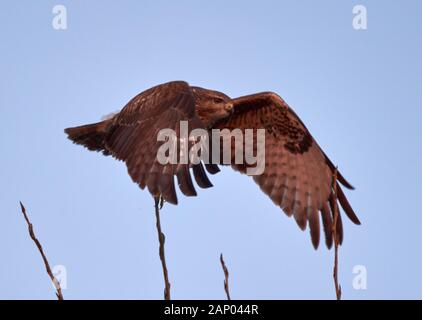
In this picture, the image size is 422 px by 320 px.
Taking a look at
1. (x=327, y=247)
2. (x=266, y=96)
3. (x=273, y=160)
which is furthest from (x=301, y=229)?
(x=266, y=96)

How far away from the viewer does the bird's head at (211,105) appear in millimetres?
7719

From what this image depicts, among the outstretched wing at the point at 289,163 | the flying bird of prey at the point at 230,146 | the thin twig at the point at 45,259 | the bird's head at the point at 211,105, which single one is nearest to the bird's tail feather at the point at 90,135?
the flying bird of prey at the point at 230,146

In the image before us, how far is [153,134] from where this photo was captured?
6.17 metres

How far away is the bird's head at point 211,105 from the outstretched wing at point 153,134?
30.9 inches

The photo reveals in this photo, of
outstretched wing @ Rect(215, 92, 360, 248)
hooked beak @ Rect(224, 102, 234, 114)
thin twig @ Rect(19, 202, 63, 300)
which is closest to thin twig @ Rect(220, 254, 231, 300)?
thin twig @ Rect(19, 202, 63, 300)

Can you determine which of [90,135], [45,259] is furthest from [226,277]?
[90,135]

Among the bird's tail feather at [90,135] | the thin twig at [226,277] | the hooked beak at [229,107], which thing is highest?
the hooked beak at [229,107]

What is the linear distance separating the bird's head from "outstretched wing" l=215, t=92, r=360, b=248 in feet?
1.34

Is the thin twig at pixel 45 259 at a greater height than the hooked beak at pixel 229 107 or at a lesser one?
lesser

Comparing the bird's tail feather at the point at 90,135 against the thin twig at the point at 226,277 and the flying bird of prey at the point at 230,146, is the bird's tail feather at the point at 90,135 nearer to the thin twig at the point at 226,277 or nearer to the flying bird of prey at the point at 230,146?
the flying bird of prey at the point at 230,146

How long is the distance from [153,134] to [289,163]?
7.98ft
